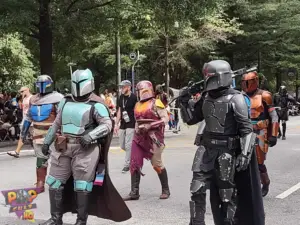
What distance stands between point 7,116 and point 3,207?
925 centimetres

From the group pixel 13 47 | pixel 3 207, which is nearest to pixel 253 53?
pixel 13 47

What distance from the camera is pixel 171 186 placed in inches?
319

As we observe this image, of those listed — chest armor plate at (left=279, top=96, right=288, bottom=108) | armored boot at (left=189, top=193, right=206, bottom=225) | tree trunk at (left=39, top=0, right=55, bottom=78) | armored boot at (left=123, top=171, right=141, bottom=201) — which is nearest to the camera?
armored boot at (left=189, top=193, right=206, bottom=225)

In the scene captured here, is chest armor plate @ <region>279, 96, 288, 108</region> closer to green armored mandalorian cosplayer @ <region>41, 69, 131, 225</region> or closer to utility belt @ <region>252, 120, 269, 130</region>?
utility belt @ <region>252, 120, 269, 130</region>

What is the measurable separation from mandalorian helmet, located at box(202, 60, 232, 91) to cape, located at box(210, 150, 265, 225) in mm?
794

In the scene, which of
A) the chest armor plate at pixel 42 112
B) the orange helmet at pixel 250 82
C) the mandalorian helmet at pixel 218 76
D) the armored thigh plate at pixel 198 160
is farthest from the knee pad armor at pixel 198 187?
the chest armor plate at pixel 42 112

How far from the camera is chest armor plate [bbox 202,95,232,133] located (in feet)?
15.9

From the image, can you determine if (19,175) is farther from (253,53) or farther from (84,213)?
(253,53)

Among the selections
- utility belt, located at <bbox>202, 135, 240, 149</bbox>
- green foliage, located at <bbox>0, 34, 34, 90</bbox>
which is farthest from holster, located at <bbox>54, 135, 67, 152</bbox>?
green foliage, located at <bbox>0, 34, 34, 90</bbox>

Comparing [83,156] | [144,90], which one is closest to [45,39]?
[144,90]

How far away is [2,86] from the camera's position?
88.0ft

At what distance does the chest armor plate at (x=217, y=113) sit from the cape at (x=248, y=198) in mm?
493

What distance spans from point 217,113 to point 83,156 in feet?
4.95

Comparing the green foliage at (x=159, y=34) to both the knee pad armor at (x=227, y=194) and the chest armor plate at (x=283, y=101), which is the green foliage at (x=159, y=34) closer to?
the chest armor plate at (x=283, y=101)
